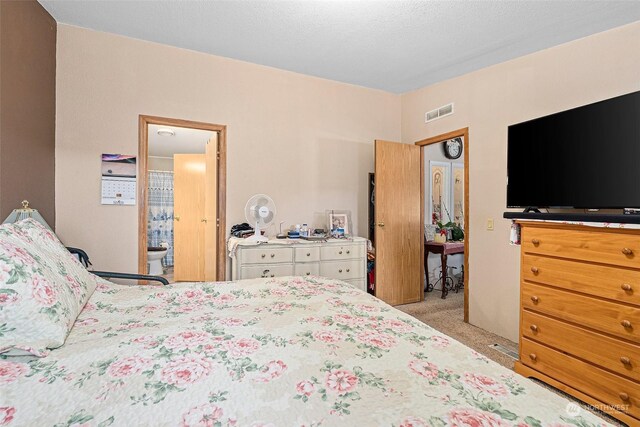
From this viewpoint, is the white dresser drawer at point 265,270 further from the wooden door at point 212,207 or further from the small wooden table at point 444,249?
the small wooden table at point 444,249

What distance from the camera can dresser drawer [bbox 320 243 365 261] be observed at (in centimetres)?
326

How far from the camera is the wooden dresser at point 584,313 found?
5.31 feet

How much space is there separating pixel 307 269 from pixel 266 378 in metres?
2.38

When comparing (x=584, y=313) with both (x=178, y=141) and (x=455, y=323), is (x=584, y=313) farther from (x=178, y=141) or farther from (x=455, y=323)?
(x=178, y=141)

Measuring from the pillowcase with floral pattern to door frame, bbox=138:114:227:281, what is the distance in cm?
173

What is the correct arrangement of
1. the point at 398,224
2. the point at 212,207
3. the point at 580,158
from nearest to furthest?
the point at 580,158 → the point at 212,207 → the point at 398,224

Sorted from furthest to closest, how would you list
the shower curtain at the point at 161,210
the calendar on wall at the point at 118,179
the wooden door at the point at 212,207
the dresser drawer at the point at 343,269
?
the shower curtain at the point at 161,210
the wooden door at the point at 212,207
the dresser drawer at the point at 343,269
the calendar on wall at the point at 118,179

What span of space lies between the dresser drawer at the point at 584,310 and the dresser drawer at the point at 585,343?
46 mm

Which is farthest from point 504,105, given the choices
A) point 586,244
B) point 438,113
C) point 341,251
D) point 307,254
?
point 307,254

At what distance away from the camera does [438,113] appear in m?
3.70

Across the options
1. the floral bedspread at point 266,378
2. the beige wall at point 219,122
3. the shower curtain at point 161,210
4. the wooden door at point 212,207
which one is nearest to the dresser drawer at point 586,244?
the floral bedspread at point 266,378

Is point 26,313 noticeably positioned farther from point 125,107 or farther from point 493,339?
point 493,339

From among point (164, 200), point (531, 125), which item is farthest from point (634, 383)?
point (164, 200)

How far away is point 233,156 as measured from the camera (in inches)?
130
